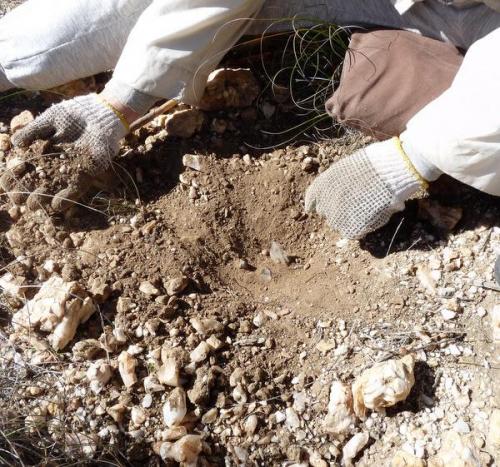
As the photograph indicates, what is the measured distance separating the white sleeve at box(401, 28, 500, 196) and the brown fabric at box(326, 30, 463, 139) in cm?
11

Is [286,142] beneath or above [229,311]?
above

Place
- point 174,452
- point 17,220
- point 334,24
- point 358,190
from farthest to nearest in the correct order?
point 334,24
point 17,220
point 358,190
point 174,452

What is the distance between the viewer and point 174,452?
1268mm

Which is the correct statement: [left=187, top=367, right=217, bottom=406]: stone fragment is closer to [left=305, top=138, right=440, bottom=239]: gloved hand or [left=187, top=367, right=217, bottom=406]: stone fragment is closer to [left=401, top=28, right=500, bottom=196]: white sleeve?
[left=305, top=138, right=440, bottom=239]: gloved hand

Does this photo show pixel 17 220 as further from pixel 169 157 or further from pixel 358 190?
pixel 358 190

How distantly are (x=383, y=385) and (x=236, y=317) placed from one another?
0.36 m

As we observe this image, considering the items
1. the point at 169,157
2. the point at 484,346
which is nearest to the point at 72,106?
the point at 169,157

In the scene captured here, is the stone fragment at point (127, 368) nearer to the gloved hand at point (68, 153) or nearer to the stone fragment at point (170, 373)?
the stone fragment at point (170, 373)

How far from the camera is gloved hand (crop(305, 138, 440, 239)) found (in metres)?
1.46

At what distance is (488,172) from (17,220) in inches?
42.3

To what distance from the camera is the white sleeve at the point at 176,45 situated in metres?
1.53

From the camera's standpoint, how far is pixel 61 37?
5.29 feet

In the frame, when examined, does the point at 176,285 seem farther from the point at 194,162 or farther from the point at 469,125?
the point at 469,125

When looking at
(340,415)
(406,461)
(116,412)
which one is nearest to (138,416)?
(116,412)
